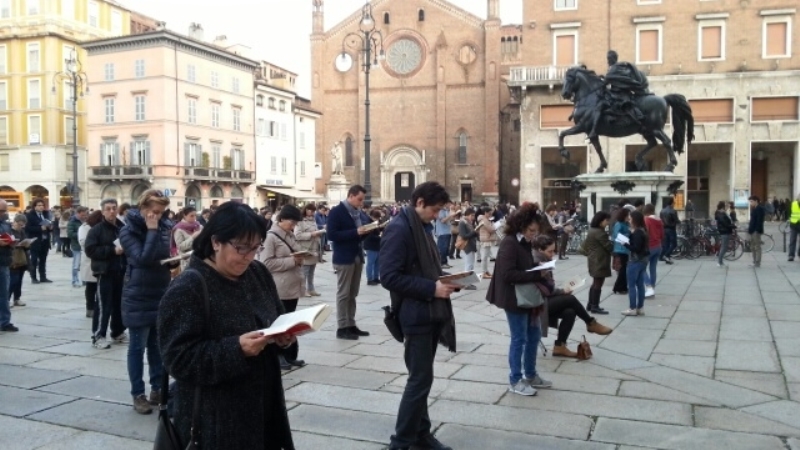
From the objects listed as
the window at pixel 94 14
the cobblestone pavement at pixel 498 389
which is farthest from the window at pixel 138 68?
the cobblestone pavement at pixel 498 389

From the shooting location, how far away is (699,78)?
116 ft

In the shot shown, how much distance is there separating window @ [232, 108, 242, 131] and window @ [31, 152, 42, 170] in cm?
1356

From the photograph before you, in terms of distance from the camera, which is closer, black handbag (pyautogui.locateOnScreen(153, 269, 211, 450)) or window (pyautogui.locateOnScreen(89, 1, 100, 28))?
black handbag (pyautogui.locateOnScreen(153, 269, 211, 450))

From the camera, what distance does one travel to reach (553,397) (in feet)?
18.6

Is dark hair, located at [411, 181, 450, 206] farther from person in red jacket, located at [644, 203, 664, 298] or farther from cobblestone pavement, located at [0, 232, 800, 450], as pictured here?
person in red jacket, located at [644, 203, 664, 298]

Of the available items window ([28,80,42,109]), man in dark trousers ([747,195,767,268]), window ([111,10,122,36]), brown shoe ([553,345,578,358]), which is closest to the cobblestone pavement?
brown shoe ([553,345,578,358])

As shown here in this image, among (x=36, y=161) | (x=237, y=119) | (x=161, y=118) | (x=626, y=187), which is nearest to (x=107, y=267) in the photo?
(x=626, y=187)

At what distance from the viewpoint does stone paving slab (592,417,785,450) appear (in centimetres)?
453

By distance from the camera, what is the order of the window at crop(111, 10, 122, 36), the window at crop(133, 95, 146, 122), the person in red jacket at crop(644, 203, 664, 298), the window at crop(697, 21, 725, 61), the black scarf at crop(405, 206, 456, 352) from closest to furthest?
the black scarf at crop(405, 206, 456, 352) → the person in red jacket at crop(644, 203, 664, 298) → the window at crop(697, 21, 725, 61) → the window at crop(133, 95, 146, 122) → the window at crop(111, 10, 122, 36)

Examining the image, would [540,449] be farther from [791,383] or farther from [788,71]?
[788,71]

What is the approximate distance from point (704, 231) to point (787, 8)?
74.5 feet

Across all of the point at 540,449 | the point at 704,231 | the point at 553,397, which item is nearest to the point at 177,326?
the point at 540,449

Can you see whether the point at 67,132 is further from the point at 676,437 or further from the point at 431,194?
the point at 676,437

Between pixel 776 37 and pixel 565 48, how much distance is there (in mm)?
10773
